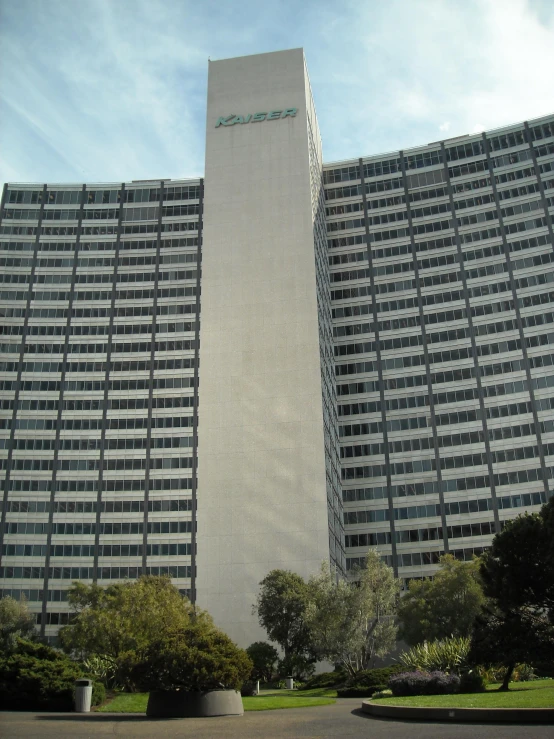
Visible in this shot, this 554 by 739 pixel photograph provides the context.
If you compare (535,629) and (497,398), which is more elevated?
(497,398)

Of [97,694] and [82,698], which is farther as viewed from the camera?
[97,694]

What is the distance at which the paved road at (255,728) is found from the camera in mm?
21828

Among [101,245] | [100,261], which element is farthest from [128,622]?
[101,245]

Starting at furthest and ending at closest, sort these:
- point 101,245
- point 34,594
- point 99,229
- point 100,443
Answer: point 99,229 → point 101,245 → point 100,443 → point 34,594

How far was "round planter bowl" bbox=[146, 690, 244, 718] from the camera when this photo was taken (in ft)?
105

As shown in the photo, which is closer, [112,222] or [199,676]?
[199,676]

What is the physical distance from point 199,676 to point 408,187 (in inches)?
4561

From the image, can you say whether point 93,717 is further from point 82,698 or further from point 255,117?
point 255,117

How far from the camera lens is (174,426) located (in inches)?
4631

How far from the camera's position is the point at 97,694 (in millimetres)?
36812

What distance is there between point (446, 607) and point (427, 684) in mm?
40852

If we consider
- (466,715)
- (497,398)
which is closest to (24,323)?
(497,398)

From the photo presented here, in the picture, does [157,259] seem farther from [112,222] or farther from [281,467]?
[281,467]

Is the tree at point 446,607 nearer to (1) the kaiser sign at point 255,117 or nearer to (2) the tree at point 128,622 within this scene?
(2) the tree at point 128,622
